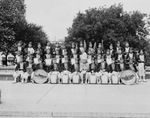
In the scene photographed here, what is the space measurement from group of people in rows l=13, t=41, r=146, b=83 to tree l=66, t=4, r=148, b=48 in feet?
71.8

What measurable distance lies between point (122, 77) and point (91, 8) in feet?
103

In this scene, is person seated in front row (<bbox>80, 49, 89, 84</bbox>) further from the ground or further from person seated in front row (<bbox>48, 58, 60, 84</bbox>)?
the ground

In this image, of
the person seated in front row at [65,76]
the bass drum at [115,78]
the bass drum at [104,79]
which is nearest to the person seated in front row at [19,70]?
the person seated in front row at [65,76]

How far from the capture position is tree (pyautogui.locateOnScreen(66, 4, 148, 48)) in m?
40.8

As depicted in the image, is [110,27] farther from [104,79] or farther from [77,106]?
[77,106]

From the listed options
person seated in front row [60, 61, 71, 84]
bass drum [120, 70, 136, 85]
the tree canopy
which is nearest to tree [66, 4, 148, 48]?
the tree canopy

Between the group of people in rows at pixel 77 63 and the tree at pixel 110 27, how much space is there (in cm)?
2190

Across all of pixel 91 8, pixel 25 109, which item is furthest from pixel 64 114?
pixel 91 8

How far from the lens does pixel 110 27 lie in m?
42.1

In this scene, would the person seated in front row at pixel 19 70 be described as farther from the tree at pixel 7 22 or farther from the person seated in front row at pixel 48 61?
the tree at pixel 7 22

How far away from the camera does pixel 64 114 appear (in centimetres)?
812

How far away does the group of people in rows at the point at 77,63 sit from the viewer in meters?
17.1

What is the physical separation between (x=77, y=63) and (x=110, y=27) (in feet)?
83.0

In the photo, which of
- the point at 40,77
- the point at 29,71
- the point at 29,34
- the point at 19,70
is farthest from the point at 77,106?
the point at 29,34
